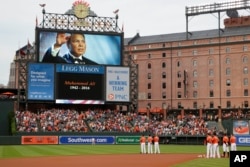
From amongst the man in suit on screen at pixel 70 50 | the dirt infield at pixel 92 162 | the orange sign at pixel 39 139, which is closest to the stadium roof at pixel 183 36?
the man in suit on screen at pixel 70 50

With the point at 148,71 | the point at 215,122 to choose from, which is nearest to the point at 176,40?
the point at 148,71

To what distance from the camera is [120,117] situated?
235 ft

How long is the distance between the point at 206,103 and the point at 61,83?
57230mm

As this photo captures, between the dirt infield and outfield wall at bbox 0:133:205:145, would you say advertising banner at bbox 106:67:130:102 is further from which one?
the dirt infield

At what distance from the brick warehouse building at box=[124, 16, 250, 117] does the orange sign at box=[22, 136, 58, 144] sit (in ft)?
181

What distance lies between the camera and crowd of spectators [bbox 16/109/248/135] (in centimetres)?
6372

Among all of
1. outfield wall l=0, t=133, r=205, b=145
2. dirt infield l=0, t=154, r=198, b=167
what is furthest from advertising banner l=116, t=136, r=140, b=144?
dirt infield l=0, t=154, r=198, b=167

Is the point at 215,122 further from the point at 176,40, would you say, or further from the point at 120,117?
the point at 176,40

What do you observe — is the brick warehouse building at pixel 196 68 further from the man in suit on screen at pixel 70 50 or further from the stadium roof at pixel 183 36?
the man in suit on screen at pixel 70 50


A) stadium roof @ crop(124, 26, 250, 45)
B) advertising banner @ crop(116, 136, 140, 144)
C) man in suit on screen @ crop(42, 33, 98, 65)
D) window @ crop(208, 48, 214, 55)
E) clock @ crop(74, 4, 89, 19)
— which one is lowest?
advertising banner @ crop(116, 136, 140, 144)

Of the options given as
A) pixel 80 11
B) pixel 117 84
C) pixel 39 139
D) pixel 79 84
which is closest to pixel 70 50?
pixel 79 84

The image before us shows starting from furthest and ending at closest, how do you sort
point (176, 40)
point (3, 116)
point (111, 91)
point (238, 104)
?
point (176, 40) → point (238, 104) → point (111, 91) → point (3, 116)

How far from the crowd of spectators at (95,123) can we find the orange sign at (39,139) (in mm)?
2057

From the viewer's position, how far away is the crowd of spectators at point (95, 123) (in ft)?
209
